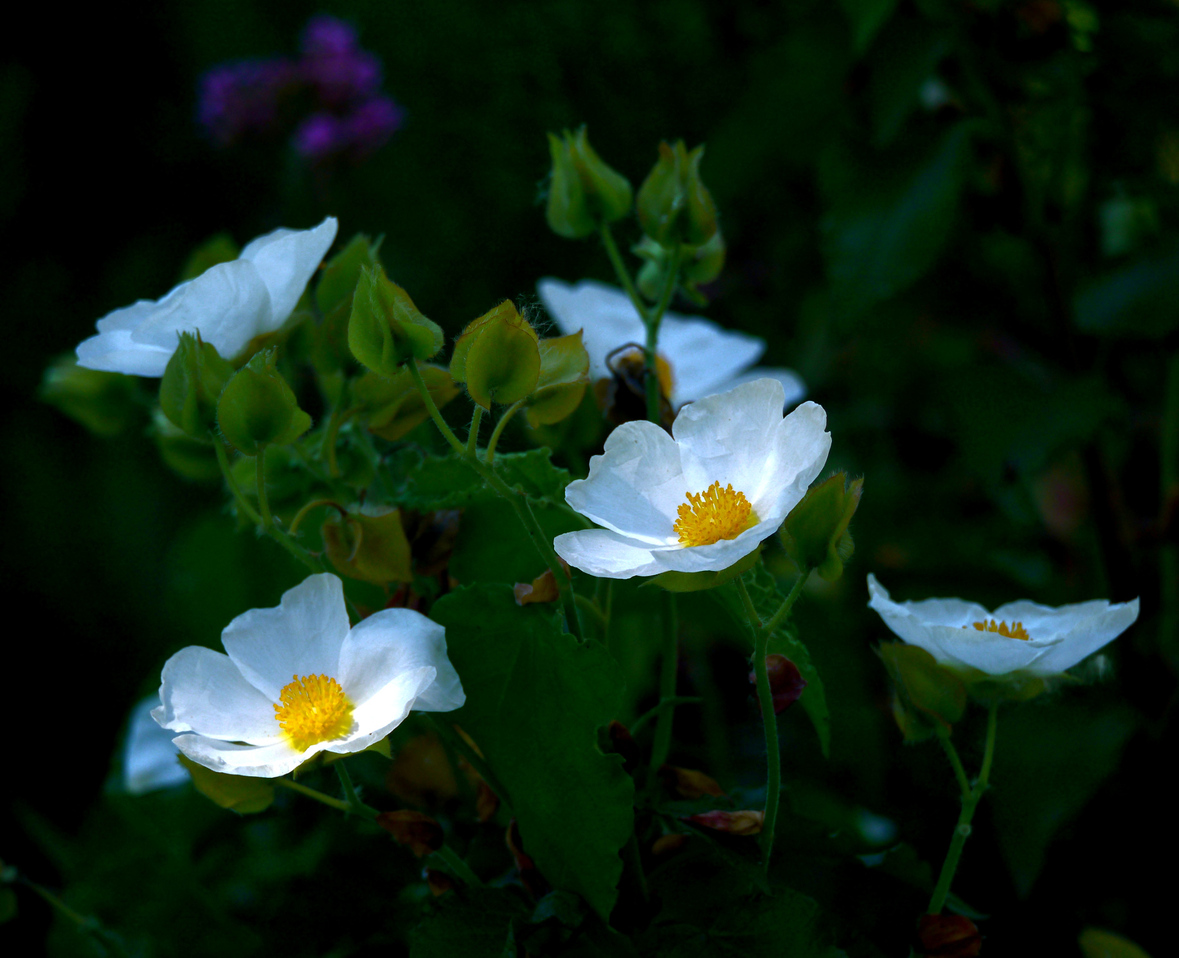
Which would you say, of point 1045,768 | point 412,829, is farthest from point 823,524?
point 1045,768

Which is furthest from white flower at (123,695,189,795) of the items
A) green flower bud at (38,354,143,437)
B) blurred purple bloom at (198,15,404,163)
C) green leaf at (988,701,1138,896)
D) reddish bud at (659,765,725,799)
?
blurred purple bloom at (198,15,404,163)

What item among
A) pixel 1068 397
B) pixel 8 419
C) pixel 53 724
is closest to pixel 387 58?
pixel 8 419

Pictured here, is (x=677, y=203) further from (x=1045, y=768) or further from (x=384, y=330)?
(x=1045, y=768)

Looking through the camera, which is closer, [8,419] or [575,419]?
[575,419]

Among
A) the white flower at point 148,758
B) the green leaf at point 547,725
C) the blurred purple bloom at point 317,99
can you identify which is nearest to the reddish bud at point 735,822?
the green leaf at point 547,725

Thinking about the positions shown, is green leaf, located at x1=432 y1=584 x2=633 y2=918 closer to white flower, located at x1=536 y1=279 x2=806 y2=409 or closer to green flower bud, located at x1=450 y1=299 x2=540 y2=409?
green flower bud, located at x1=450 y1=299 x2=540 y2=409

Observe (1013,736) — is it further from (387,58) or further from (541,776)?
(387,58)
